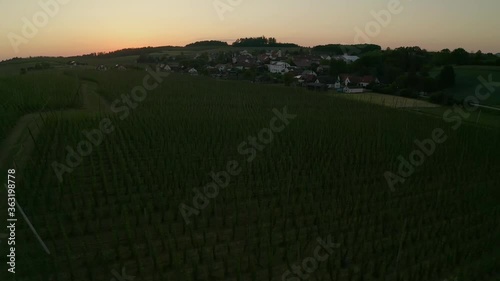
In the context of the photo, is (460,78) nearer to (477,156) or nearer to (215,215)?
(477,156)

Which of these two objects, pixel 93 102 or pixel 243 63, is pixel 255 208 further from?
pixel 243 63

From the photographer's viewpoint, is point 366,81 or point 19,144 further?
point 366,81

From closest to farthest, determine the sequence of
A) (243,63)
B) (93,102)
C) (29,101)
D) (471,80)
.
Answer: (29,101) < (93,102) < (471,80) < (243,63)

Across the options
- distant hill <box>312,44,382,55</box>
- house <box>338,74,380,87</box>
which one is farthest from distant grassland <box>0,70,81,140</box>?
distant hill <box>312,44,382,55</box>

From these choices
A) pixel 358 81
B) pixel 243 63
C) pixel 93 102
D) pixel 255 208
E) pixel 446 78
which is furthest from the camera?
pixel 243 63

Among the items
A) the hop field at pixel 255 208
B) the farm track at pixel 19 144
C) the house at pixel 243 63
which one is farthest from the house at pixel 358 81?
the farm track at pixel 19 144

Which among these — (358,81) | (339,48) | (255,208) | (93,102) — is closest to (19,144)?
(255,208)

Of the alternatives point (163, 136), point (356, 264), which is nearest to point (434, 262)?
point (356, 264)

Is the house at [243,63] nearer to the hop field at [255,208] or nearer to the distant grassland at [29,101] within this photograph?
the distant grassland at [29,101]

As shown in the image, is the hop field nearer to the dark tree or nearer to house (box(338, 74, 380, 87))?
the dark tree
